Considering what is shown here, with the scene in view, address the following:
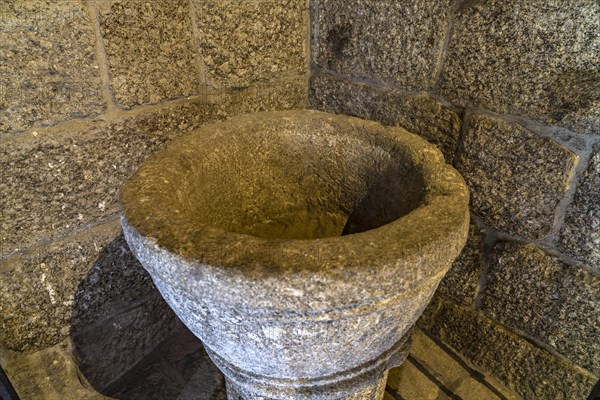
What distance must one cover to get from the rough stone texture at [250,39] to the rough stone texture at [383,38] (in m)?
0.10

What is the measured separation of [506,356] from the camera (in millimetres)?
1411

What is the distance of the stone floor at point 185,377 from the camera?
1.28 meters

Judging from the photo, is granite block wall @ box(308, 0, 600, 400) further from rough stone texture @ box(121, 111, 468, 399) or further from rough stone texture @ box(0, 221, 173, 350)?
rough stone texture @ box(0, 221, 173, 350)

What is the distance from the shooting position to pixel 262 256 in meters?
0.70

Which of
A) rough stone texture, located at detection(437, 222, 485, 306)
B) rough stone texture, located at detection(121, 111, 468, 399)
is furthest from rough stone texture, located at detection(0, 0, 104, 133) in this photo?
rough stone texture, located at detection(437, 222, 485, 306)

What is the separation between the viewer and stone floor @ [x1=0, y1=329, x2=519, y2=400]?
4.20 feet

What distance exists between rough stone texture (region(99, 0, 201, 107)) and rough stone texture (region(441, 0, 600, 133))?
0.86m

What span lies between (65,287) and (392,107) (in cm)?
127

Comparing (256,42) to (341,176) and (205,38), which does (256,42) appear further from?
(341,176)

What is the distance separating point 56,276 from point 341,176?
961 mm

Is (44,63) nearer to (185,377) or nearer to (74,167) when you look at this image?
(74,167)

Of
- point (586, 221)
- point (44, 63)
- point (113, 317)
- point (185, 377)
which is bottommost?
point (185, 377)


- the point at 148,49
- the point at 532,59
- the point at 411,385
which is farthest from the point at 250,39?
the point at 411,385

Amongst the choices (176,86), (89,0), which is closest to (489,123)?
(176,86)
